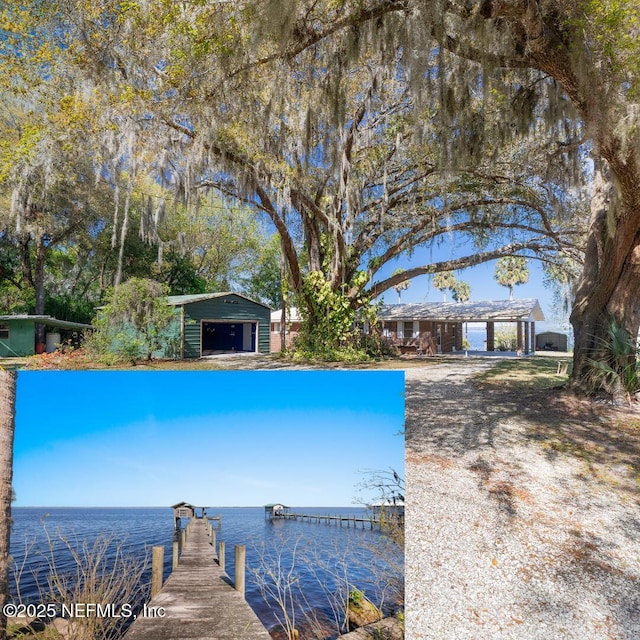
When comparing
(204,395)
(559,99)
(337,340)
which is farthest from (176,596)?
(337,340)

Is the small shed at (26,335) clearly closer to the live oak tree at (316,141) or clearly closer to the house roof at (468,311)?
the live oak tree at (316,141)

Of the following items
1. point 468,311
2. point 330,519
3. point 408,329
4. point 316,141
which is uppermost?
point 316,141

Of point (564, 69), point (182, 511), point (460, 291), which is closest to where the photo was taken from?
point (182, 511)

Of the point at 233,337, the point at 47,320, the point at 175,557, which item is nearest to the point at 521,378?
the point at 233,337

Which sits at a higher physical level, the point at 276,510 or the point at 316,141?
the point at 316,141

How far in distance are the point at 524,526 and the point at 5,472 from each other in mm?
3067

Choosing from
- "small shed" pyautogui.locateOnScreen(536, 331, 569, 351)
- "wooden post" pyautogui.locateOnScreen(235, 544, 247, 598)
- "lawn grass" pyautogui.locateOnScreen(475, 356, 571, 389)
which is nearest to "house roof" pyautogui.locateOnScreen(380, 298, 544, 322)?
"lawn grass" pyautogui.locateOnScreen(475, 356, 571, 389)

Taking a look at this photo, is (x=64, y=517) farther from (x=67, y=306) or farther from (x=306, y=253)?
(x=306, y=253)

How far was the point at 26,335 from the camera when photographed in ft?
26.9

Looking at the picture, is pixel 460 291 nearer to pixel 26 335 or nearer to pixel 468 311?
pixel 468 311

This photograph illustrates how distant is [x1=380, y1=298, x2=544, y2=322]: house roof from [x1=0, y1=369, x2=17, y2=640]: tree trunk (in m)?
14.6

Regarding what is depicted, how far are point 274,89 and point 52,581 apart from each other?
617cm

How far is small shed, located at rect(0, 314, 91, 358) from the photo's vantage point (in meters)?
8.10

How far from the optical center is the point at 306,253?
11.6 metres
